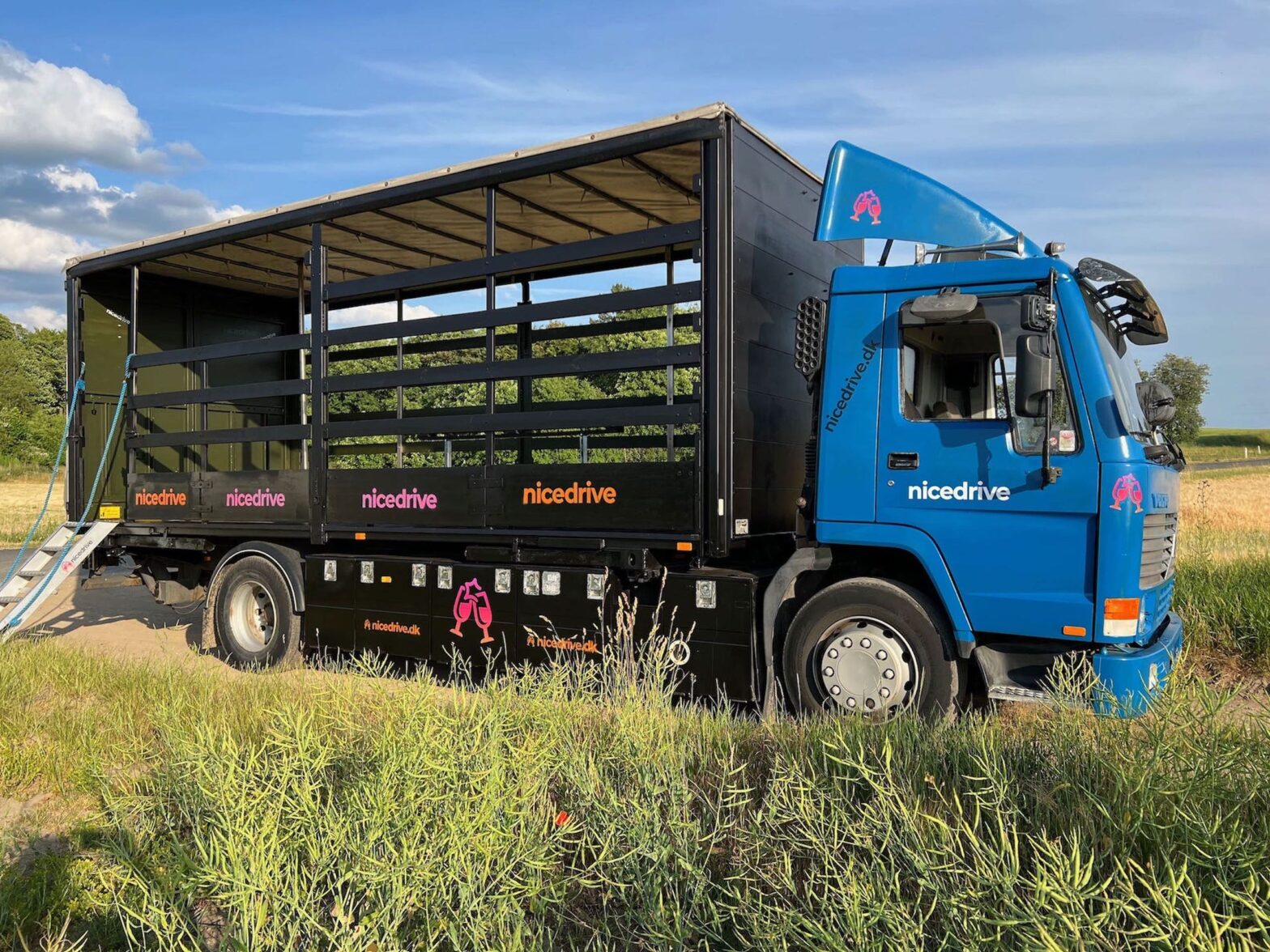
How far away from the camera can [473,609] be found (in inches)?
267

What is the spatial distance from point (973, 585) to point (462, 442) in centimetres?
556

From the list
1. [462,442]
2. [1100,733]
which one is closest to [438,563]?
[462,442]

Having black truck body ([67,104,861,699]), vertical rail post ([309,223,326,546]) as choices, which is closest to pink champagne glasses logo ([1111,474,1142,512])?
black truck body ([67,104,861,699])

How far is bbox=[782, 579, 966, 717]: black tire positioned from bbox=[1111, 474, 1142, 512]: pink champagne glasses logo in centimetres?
105

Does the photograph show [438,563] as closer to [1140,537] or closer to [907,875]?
[1140,537]

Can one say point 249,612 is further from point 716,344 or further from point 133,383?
point 716,344

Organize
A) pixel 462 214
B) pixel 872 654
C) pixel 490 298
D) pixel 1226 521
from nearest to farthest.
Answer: pixel 872 654, pixel 490 298, pixel 462 214, pixel 1226 521

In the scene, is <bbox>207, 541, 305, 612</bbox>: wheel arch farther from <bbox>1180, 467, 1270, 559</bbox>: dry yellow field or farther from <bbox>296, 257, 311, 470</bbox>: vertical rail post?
<bbox>1180, 467, 1270, 559</bbox>: dry yellow field

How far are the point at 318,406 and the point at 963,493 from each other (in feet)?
15.4

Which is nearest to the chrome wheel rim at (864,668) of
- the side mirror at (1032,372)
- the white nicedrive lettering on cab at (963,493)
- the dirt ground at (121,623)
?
the white nicedrive lettering on cab at (963,493)

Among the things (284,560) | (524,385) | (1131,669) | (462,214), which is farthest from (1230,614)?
(284,560)

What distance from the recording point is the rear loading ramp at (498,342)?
5.77 m

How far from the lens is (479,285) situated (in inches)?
373

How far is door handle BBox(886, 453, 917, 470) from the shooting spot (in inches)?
207
